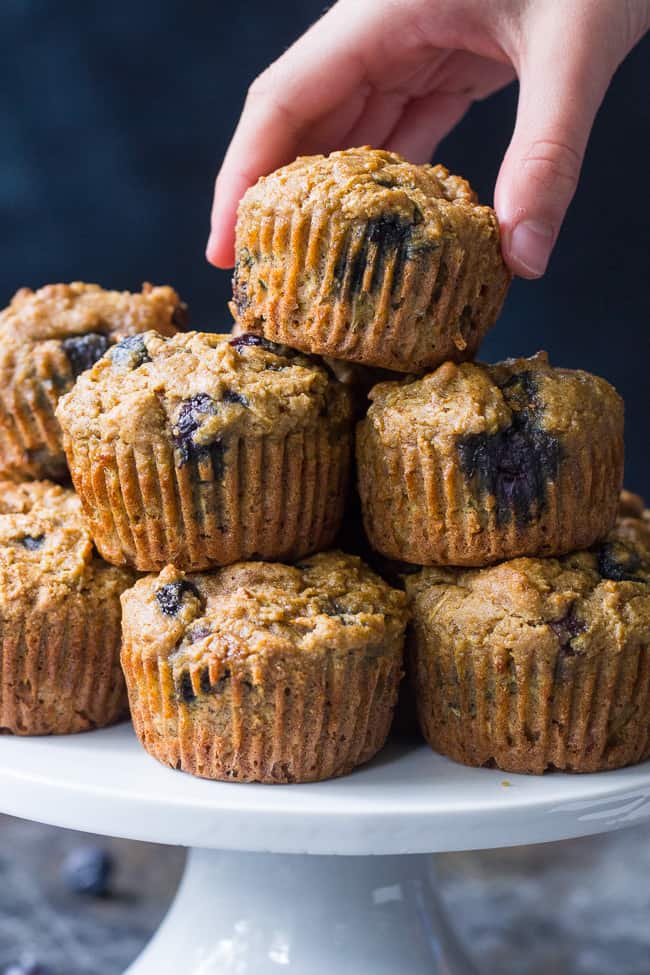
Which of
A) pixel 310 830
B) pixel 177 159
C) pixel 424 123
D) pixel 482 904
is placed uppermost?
pixel 424 123

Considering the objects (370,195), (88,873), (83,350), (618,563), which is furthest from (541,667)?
(88,873)

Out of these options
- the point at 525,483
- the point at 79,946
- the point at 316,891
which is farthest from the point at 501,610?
the point at 79,946

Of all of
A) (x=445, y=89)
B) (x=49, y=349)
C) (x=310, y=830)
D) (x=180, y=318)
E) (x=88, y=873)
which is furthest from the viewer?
(x=88, y=873)

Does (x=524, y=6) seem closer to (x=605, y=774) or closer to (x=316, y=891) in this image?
(x=605, y=774)

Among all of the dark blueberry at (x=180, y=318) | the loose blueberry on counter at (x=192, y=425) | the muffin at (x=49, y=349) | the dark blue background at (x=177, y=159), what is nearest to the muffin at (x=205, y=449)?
A: the loose blueberry on counter at (x=192, y=425)

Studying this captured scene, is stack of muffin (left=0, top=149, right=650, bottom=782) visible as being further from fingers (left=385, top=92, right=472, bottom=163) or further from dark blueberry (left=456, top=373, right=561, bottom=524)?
fingers (left=385, top=92, right=472, bottom=163)

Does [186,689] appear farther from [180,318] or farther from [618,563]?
[180,318]

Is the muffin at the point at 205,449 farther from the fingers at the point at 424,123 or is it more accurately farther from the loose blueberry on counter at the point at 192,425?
the fingers at the point at 424,123
